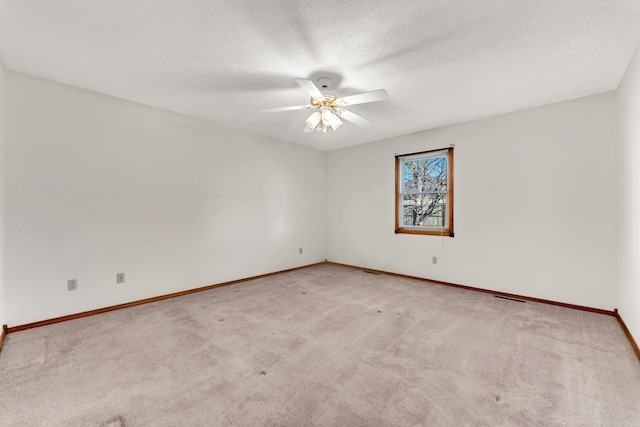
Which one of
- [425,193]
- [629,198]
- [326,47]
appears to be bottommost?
[629,198]

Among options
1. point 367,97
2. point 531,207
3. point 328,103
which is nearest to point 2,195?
point 328,103

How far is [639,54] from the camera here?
215 centimetres

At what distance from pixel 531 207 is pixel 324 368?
3.28m

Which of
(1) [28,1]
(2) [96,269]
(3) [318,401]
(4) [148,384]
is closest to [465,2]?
(3) [318,401]

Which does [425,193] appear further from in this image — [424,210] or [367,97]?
[367,97]

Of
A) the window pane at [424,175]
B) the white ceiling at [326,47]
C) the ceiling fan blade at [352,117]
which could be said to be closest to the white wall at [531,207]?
the window pane at [424,175]

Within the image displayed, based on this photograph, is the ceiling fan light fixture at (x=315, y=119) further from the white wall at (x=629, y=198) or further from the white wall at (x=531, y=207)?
the white wall at (x=629, y=198)

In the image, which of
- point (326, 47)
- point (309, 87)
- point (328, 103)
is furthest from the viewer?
point (328, 103)

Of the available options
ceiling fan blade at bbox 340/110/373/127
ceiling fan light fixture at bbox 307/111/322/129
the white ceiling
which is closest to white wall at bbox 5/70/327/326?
the white ceiling

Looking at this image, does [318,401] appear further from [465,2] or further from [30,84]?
[30,84]

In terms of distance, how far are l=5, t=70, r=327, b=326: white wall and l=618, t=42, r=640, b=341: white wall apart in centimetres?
435

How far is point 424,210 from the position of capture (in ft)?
15.1

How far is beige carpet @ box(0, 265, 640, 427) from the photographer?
155cm

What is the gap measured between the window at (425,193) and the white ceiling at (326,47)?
4.10ft
